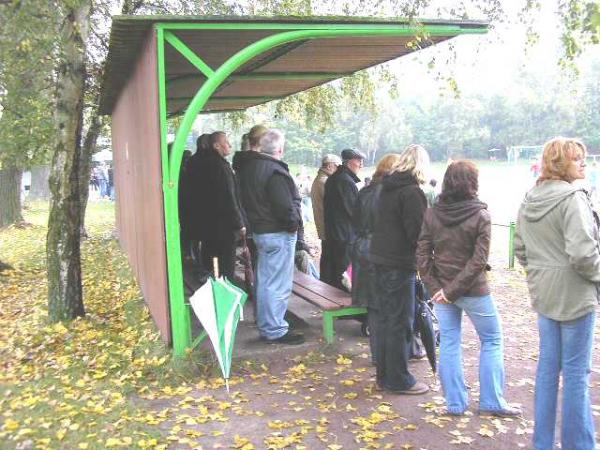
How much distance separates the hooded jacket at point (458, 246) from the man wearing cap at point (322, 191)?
3084 millimetres

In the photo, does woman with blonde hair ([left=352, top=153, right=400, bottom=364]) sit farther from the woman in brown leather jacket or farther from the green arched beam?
the green arched beam

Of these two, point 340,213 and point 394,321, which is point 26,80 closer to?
point 340,213

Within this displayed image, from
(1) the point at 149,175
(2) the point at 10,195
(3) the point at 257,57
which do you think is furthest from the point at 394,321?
(2) the point at 10,195

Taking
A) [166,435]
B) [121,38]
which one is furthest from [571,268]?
[121,38]

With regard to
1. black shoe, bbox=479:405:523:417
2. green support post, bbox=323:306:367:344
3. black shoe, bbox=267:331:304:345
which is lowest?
black shoe, bbox=479:405:523:417

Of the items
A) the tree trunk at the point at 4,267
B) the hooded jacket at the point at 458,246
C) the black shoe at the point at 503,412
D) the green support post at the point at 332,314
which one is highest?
the hooded jacket at the point at 458,246

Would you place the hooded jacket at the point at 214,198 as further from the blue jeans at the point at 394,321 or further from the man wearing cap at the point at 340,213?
the blue jeans at the point at 394,321

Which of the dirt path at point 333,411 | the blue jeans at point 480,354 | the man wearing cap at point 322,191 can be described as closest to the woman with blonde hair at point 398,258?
the dirt path at point 333,411

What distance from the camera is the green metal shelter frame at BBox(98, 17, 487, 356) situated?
518 centimetres

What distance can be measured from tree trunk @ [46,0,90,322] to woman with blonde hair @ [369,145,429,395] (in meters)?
3.87

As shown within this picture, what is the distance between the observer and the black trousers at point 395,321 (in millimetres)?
4715

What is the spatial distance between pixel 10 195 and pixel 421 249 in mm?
18970

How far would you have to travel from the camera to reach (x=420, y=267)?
4.36m

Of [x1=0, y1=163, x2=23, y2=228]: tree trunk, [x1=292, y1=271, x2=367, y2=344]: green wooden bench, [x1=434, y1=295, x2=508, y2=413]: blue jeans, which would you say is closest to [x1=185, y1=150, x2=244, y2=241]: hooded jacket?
[x1=292, y1=271, x2=367, y2=344]: green wooden bench
